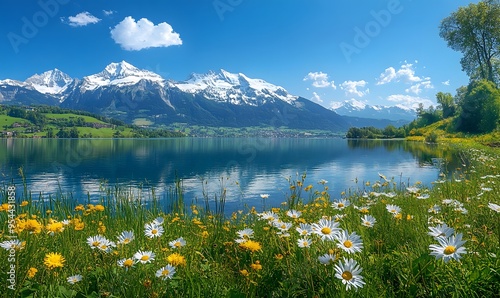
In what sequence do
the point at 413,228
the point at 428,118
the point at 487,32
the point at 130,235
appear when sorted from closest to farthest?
1. the point at 130,235
2. the point at 413,228
3. the point at 487,32
4. the point at 428,118

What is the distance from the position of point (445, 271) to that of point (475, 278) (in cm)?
21

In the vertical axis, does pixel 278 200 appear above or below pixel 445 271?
below

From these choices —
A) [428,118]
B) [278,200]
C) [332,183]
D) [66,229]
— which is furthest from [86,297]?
[428,118]

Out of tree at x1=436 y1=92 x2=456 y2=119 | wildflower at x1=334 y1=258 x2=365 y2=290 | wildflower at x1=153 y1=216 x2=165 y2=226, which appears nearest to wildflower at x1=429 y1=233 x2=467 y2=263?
wildflower at x1=334 y1=258 x2=365 y2=290

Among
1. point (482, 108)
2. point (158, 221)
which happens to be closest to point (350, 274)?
point (158, 221)

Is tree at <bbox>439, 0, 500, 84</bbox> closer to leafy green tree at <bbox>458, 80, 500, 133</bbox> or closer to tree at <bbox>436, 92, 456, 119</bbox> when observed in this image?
leafy green tree at <bbox>458, 80, 500, 133</bbox>

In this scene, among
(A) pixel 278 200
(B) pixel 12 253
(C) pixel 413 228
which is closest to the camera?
(B) pixel 12 253

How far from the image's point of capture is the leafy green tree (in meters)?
48.1

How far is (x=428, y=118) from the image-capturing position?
104000 millimetres

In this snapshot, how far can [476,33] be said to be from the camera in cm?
5059

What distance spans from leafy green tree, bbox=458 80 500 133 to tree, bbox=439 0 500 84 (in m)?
4.67

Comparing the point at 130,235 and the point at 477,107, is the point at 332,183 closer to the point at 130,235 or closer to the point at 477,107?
the point at 130,235

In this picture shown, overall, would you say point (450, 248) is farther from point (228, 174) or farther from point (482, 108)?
point (482, 108)

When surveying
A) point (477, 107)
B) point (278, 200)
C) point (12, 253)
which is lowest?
point (278, 200)
